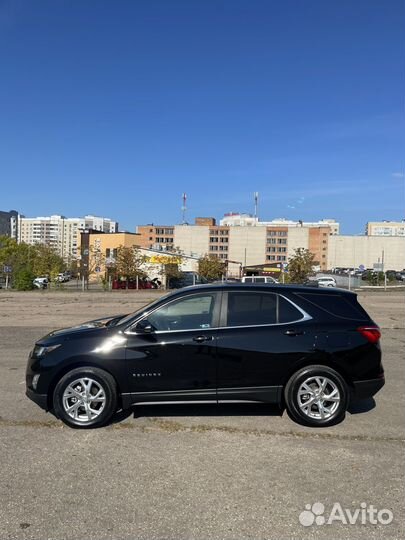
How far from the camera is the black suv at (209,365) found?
5.20 m

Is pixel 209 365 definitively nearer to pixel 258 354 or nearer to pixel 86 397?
pixel 258 354

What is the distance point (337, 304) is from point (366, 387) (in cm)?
99

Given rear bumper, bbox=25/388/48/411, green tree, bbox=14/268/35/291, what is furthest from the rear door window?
green tree, bbox=14/268/35/291

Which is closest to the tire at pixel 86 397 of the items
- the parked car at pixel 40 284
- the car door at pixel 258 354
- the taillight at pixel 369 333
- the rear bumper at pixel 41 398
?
the rear bumper at pixel 41 398

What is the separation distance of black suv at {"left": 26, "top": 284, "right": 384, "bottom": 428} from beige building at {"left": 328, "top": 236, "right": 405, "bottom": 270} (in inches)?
5256

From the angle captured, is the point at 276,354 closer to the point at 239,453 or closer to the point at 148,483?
the point at 239,453

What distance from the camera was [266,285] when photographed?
5.77 m

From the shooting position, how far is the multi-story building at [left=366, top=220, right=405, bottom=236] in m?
174

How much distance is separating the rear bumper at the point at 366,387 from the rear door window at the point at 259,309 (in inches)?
39.0

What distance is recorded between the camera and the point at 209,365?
5.22 m

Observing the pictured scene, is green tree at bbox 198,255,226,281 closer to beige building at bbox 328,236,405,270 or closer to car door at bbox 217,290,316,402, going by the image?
car door at bbox 217,290,316,402

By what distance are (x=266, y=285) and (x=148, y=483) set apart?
2.74 metres

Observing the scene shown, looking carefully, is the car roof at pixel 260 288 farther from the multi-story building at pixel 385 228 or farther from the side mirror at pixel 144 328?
the multi-story building at pixel 385 228

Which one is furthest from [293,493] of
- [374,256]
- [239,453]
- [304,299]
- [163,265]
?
[374,256]
